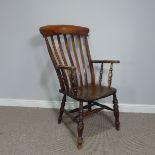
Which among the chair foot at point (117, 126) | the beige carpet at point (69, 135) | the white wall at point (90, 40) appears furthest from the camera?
the white wall at point (90, 40)

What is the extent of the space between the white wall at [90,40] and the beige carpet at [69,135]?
296 millimetres

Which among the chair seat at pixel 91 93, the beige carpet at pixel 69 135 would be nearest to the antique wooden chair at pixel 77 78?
the chair seat at pixel 91 93

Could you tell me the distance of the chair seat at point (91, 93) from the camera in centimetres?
162

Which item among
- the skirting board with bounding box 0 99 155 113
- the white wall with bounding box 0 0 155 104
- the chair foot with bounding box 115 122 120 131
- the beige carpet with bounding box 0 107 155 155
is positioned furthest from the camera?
the skirting board with bounding box 0 99 155 113

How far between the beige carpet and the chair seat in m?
0.39

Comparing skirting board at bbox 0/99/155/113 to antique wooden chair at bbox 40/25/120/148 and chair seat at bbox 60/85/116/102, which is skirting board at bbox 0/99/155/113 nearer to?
antique wooden chair at bbox 40/25/120/148

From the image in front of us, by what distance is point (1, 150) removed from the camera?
1.62 meters

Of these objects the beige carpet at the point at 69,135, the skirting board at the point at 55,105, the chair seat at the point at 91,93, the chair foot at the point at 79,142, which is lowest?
the skirting board at the point at 55,105

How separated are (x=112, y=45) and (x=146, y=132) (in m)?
0.93

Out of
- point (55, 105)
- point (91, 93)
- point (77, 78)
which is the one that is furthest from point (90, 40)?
point (55, 105)

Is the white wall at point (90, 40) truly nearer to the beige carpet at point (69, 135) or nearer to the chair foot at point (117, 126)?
the beige carpet at point (69, 135)

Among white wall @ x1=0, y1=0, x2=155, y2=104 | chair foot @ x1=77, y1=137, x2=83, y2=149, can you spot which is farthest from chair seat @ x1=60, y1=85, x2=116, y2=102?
white wall @ x1=0, y1=0, x2=155, y2=104

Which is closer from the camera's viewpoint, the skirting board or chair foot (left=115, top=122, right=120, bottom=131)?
chair foot (left=115, top=122, right=120, bottom=131)

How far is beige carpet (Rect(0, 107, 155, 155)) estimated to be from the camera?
5.33ft
